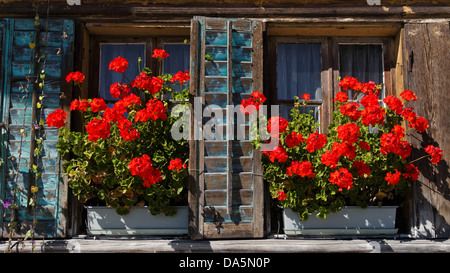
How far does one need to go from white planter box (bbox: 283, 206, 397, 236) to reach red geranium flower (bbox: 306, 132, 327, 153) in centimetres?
59

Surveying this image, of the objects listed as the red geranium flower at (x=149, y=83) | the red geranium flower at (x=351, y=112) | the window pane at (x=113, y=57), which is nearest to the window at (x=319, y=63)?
the red geranium flower at (x=351, y=112)

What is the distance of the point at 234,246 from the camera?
14.1 feet

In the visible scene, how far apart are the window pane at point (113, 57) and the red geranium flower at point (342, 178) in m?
2.16

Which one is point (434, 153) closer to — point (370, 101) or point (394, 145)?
point (394, 145)

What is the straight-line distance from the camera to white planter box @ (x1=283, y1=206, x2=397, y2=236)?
14.3 feet

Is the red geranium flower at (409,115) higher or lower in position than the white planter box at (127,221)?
higher

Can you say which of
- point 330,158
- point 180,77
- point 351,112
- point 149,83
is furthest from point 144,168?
point 351,112

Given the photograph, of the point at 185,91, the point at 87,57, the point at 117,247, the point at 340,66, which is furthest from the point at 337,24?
the point at 117,247

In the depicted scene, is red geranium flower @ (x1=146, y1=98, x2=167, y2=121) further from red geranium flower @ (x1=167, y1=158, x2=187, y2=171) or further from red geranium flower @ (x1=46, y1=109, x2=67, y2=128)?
red geranium flower @ (x1=46, y1=109, x2=67, y2=128)

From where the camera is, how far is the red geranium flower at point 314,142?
4.12 meters

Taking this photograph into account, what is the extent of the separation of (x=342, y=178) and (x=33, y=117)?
266 centimetres

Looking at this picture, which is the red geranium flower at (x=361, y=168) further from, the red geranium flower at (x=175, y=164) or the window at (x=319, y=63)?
the red geranium flower at (x=175, y=164)

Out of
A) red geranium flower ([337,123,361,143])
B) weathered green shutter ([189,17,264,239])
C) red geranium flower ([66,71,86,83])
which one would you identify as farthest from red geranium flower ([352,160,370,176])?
red geranium flower ([66,71,86,83])
